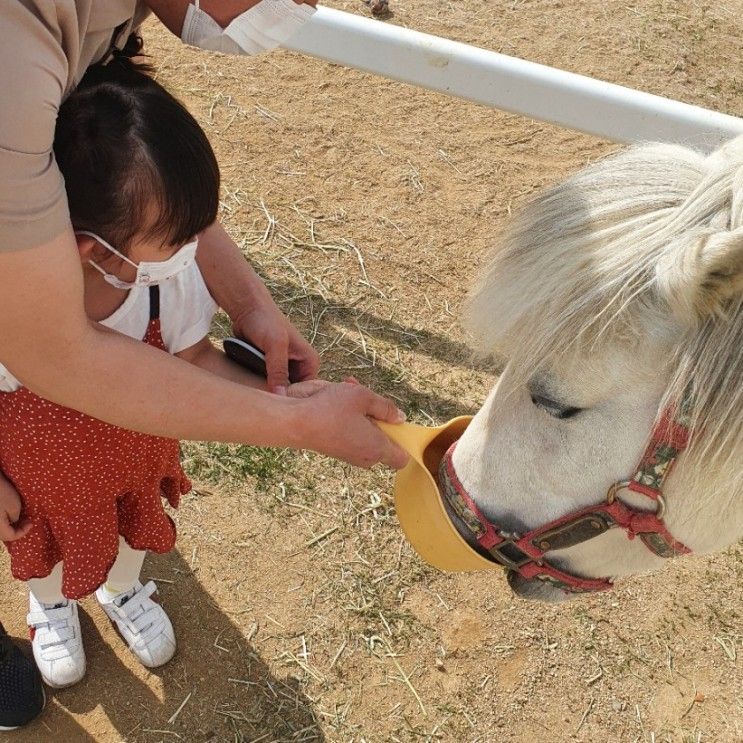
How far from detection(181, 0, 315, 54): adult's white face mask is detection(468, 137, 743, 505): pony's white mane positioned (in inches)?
18.9

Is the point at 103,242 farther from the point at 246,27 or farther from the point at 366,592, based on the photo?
the point at 366,592

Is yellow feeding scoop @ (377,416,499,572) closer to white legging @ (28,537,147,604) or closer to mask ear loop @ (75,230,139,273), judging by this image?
mask ear loop @ (75,230,139,273)

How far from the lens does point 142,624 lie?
2078mm

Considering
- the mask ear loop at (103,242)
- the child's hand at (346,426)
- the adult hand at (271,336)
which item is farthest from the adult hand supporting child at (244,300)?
the mask ear loop at (103,242)

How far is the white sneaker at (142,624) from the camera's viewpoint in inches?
81.6

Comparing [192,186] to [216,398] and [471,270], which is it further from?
[471,270]

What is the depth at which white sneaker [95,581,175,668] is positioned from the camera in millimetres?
2072

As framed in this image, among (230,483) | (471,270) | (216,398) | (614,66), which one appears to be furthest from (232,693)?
(614,66)

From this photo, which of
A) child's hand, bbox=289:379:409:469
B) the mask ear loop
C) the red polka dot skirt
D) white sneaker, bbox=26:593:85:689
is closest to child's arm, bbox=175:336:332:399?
the red polka dot skirt

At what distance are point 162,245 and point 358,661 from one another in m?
1.30

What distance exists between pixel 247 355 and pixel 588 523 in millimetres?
707

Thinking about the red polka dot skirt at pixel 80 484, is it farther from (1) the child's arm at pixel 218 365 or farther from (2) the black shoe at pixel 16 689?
(2) the black shoe at pixel 16 689

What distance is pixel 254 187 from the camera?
3.31 meters

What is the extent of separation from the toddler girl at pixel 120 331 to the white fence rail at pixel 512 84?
100 cm
